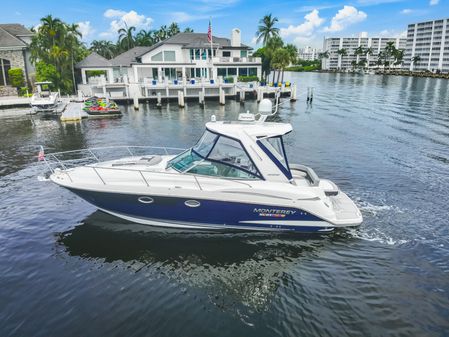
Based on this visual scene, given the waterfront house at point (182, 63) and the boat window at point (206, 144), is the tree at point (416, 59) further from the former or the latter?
the boat window at point (206, 144)

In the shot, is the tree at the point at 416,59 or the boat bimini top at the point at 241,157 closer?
the boat bimini top at the point at 241,157

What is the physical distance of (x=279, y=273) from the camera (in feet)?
27.9

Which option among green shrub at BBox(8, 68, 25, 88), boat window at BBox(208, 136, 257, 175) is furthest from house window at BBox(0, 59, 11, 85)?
boat window at BBox(208, 136, 257, 175)

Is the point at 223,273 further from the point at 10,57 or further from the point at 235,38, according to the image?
the point at 235,38

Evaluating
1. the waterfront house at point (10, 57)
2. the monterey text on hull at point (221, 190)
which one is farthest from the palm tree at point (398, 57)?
the monterey text on hull at point (221, 190)

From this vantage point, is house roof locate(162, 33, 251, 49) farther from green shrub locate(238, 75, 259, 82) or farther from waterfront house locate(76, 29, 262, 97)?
green shrub locate(238, 75, 259, 82)

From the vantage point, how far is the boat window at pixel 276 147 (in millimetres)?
9717

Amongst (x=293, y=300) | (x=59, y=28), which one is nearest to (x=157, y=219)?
(x=293, y=300)

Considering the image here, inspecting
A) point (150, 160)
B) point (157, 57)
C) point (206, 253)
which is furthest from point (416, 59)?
point (206, 253)

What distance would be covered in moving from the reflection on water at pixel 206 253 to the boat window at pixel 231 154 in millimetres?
2182

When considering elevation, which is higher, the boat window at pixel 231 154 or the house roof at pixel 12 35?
the house roof at pixel 12 35

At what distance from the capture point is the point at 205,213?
936cm

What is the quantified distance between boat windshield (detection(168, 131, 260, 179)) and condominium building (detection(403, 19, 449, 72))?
16251 cm

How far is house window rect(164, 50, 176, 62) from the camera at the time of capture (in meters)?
50.7
